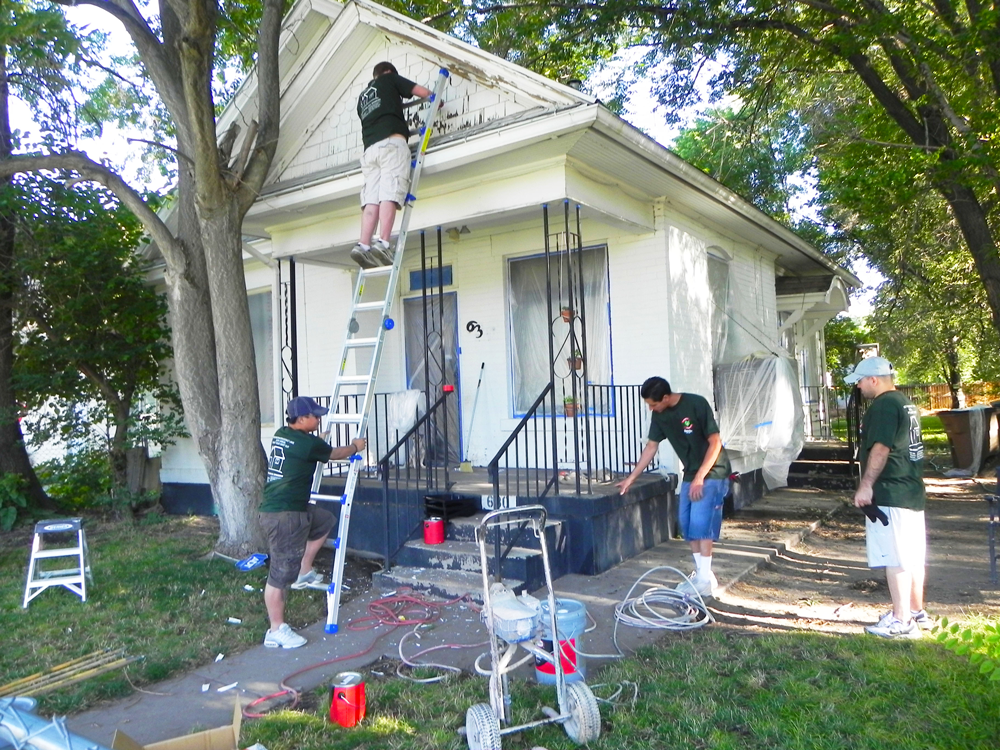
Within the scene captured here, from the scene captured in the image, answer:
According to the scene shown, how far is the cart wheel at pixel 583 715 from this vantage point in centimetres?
331

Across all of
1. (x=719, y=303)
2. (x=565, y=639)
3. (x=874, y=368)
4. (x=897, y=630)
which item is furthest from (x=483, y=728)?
(x=719, y=303)

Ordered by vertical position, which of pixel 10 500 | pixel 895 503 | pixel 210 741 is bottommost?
pixel 210 741

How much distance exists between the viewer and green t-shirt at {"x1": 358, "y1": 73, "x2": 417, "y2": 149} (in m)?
6.41

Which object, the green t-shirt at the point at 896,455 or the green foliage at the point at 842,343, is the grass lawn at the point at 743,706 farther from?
the green foliage at the point at 842,343

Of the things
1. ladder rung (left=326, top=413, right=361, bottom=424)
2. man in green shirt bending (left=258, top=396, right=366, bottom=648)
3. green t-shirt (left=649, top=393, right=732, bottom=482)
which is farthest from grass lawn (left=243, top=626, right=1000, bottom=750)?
ladder rung (left=326, top=413, right=361, bottom=424)

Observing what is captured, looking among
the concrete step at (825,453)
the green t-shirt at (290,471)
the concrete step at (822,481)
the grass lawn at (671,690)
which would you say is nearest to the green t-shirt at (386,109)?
the green t-shirt at (290,471)

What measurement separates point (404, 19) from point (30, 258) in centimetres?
648

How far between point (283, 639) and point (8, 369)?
26.4 feet

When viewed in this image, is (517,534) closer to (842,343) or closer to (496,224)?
(496,224)

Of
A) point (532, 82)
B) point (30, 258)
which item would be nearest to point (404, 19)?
point (532, 82)

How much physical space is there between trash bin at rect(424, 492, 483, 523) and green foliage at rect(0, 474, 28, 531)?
660 centimetres

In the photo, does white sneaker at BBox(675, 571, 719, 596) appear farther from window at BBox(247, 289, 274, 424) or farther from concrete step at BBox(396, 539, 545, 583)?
window at BBox(247, 289, 274, 424)

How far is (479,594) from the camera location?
5.66 m

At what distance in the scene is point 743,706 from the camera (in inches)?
147
